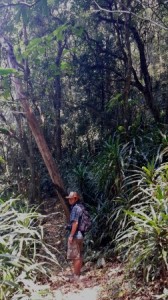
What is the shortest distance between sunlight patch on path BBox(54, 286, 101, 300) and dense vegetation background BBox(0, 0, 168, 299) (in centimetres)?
101

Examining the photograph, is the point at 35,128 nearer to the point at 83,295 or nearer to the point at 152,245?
the point at 83,295

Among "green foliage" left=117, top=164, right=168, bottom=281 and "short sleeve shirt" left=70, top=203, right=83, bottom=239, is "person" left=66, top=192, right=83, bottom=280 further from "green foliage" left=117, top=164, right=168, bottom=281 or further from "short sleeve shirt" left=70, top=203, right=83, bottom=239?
"green foliage" left=117, top=164, right=168, bottom=281

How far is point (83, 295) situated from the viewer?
212 inches

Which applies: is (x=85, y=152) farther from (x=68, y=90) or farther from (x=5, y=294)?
(x=5, y=294)

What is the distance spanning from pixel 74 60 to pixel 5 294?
10.3 metres

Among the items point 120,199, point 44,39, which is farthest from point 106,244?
point 44,39

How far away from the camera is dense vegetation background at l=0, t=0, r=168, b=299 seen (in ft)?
25.8

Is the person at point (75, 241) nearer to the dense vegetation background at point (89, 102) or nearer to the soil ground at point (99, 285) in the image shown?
the soil ground at point (99, 285)

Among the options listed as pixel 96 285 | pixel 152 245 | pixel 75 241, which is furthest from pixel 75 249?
pixel 152 245

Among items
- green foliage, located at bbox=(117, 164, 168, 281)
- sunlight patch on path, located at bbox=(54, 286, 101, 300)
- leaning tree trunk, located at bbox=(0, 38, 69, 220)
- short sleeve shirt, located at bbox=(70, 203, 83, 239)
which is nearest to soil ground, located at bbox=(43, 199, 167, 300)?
sunlight patch on path, located at bbox=(54, 286, 101, 300)

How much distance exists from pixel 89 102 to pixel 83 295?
986 centimetres

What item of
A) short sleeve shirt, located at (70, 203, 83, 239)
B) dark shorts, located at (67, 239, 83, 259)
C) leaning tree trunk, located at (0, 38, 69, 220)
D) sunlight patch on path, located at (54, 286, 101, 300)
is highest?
leaning tree trunk, located at (0, 38, 69, 220)

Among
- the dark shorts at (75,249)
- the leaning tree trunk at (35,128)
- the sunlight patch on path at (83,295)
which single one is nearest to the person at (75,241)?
the dark shorts at (75,249)

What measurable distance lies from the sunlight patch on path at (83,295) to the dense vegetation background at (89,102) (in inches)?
39.6
